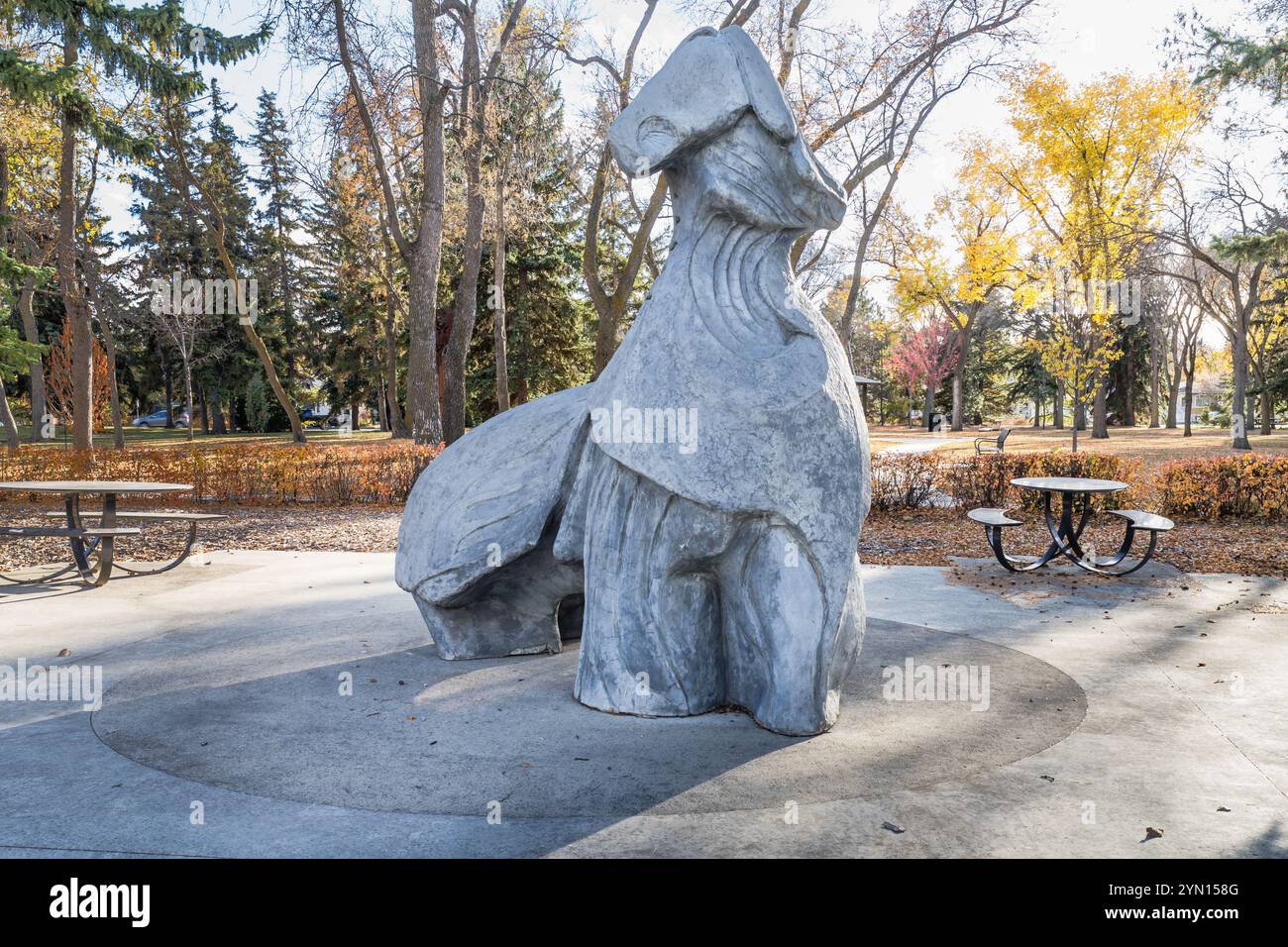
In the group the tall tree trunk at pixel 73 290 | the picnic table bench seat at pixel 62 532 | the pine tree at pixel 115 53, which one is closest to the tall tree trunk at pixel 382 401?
the tall tree trunk at pixel 73 290

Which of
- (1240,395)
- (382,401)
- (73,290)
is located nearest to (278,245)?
(382,401)

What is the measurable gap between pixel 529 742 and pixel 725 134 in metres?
3.01

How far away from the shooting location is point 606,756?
3764 mm

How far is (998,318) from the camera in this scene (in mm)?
48969

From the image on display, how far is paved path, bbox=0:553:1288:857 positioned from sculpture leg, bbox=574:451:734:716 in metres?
0.16

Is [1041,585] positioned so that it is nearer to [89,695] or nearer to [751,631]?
[751,631]

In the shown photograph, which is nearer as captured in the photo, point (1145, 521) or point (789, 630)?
point (789, 630)

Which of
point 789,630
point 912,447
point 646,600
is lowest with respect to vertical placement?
point 789,630

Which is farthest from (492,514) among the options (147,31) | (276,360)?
(276,360)

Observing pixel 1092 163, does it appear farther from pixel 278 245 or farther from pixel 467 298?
pixel 278 245

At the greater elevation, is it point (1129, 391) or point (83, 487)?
point (1129, 391)

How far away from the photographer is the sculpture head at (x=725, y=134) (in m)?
4.13

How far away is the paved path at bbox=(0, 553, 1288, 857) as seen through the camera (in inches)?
120

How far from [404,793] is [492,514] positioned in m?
1.80
